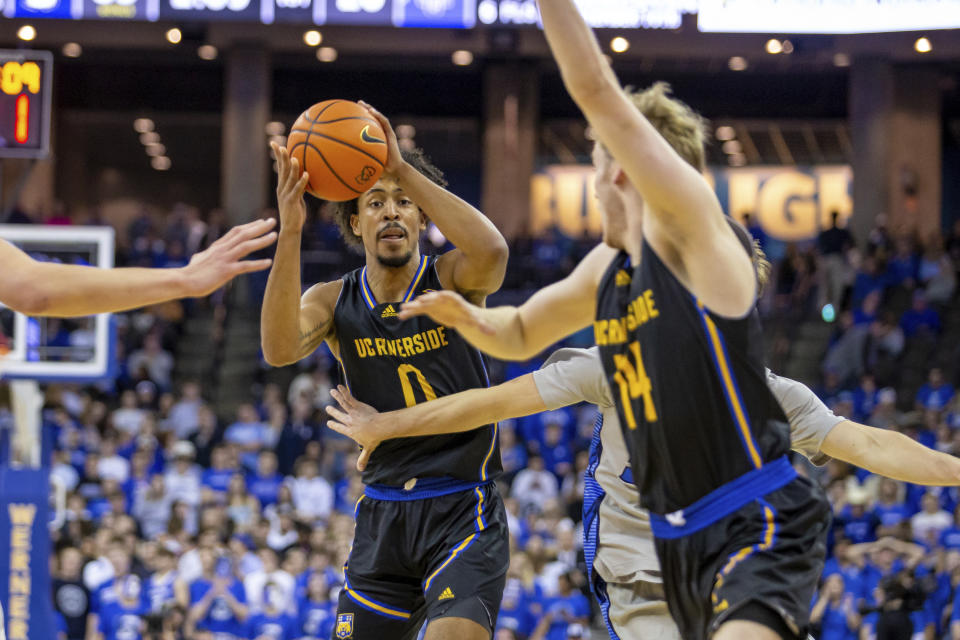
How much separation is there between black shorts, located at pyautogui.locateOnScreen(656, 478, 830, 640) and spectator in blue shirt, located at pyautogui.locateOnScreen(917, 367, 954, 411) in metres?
11.1

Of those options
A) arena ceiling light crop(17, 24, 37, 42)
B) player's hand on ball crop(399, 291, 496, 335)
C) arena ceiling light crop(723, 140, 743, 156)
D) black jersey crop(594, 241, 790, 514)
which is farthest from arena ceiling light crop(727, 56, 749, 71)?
black jersey crop(594, 241, 790, 514)

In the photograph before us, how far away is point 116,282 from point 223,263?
0.30 m

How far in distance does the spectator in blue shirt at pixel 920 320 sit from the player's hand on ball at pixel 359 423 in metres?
12.3

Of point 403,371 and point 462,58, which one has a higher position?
point 462,58

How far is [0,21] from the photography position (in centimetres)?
1895

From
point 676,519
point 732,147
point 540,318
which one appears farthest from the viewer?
point 732,147

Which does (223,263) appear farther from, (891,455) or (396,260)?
(891,455)

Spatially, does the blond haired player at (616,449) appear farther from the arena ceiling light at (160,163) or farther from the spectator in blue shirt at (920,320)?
the arena ceiling light at (160,163)

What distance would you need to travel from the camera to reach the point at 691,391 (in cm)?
314

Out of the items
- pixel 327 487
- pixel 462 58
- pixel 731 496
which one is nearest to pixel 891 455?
pixel 731 496

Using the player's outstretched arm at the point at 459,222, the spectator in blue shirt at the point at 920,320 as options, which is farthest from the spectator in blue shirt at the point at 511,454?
the player's outstretched arm at the point at 459,222

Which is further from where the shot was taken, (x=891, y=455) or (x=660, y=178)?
(x=891, y=455)

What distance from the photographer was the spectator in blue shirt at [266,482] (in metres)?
13.4

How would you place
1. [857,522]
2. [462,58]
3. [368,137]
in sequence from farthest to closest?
[462,58] < [857,522] < [368,137]
